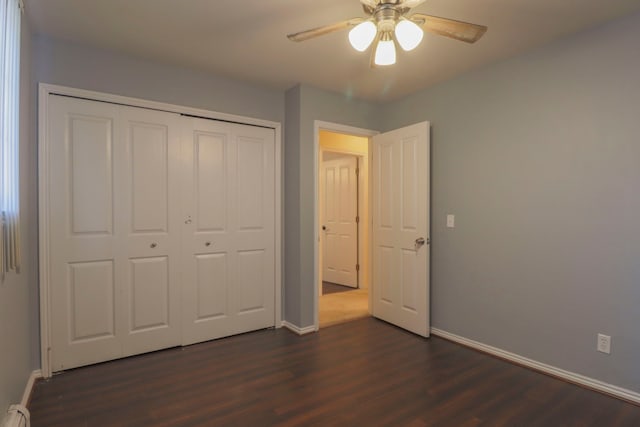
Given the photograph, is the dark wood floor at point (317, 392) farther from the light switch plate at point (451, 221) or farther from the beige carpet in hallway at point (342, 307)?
the light switch plate at point (451, 221)

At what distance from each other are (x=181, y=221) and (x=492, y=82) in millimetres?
2878

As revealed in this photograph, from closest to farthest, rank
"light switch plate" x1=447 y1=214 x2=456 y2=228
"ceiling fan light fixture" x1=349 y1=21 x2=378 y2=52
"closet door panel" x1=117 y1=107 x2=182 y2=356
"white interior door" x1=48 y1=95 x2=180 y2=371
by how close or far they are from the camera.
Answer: "ceiling fan light fixture" x1=349 y1=21 x2=378 y2=52
"white interior door" x1=48 y1=95 x2=180 y2=371
"closet door panel" x1=117 y1=107 x2=182 y2=356
"light switch plate" x1=447 y1=214 x2=456 y2=228

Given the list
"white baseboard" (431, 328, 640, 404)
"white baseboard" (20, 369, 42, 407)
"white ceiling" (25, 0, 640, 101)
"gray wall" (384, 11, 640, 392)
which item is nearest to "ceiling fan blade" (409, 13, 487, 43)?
"white ceiling" (25, 0, 640, 101)

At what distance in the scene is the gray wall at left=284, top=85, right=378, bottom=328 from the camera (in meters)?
3.41

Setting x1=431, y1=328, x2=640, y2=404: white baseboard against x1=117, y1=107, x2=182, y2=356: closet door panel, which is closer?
x1=431, y1=328, x2=640, y2=404: white baseboard

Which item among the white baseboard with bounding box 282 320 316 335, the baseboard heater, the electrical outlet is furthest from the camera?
the white baseboard with bounding box 282 320 316 335

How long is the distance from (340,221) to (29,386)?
4221 mm

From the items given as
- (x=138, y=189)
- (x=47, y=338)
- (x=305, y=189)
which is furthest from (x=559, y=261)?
(x=47, y=338)

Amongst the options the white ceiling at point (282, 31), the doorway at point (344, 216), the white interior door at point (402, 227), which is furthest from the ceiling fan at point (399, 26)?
the doorway at point (344, 216)

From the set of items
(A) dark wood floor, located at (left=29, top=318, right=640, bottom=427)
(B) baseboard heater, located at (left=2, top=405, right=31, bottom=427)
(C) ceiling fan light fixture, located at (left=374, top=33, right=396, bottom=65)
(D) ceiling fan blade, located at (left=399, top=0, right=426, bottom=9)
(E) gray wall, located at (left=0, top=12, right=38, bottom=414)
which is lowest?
(A) dark wood floor, located at (left=29, top=318, right=640, bottom=427)

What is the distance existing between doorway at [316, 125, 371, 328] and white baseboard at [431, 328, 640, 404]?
1.82 m

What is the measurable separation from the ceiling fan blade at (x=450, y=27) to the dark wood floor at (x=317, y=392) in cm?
207

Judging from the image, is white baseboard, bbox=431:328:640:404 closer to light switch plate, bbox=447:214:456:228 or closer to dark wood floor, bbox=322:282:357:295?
light switch plate, bbox=447:214:456:228

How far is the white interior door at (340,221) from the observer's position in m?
5.54
